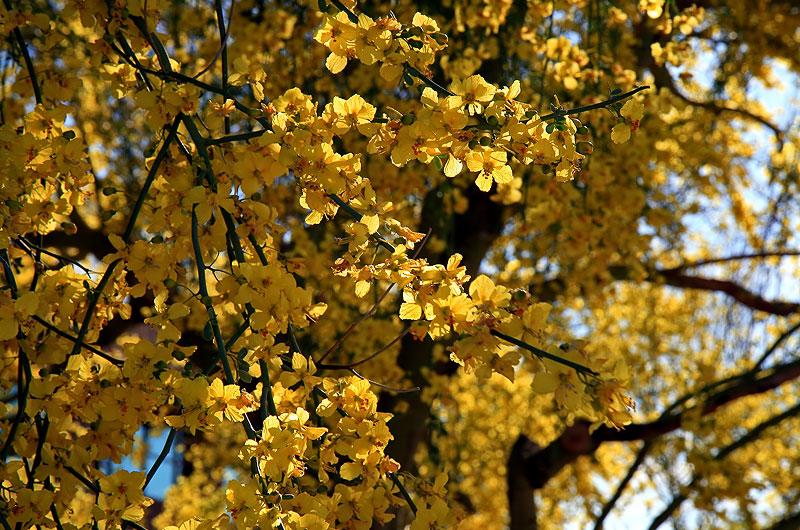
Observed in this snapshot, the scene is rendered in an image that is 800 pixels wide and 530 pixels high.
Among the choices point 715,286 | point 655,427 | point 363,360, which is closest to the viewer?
point 363,360

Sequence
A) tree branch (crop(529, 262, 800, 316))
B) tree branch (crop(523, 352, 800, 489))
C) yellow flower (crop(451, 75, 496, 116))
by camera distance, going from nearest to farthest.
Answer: yellow flower (crop(451, 75, 496, 116)) < tree branch (crop(523, 352, 800, 489)) < tree branch (crop(529, 262, 800, 316))

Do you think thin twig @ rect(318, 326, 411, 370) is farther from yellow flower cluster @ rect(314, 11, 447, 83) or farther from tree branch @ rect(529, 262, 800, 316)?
tree branch @ rect(529, 262, 800, 316)

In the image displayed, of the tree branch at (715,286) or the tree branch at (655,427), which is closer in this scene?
the tree branch at (655,427)

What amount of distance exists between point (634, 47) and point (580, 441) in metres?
2.01

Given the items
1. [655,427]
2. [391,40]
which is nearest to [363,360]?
[391,40]

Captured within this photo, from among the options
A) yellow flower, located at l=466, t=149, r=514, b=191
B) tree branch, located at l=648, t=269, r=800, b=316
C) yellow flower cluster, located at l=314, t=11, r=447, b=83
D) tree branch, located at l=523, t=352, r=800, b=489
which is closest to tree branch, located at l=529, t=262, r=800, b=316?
tree branch, located at l=648, t=269, r=800, b=316

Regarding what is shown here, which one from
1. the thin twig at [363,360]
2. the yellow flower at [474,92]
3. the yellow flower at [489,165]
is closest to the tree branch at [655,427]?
the thin twig at [363,360]

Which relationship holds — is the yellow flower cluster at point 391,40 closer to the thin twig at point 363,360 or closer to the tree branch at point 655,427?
the thin twig at point 363,360

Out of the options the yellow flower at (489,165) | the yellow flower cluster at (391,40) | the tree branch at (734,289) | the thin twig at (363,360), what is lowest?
the thin twig at (363,360)

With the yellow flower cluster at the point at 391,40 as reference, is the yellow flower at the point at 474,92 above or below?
below

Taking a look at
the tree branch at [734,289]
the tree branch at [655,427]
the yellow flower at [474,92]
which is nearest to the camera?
the yellow flower at [474,92]

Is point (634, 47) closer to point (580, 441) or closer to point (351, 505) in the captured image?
point (580, 441)

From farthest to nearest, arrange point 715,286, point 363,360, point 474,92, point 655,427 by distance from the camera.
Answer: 1. point 715,286
2. point 655,427
3. point 363,360
4. point 474,92

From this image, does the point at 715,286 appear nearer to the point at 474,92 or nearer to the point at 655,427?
the point at 655,427
